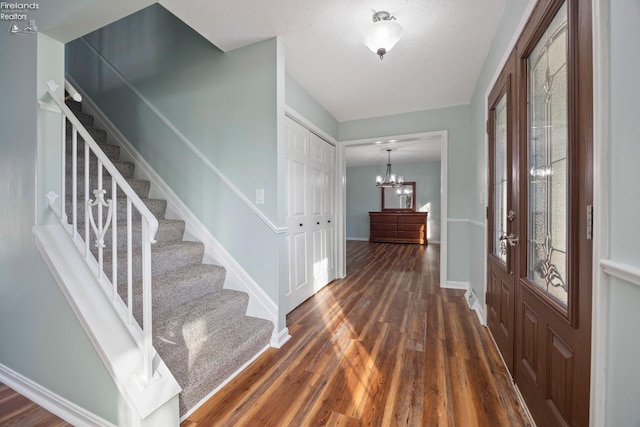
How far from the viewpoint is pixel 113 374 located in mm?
1184

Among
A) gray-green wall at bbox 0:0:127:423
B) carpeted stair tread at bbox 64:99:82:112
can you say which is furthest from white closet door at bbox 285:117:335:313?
carpeted stair tread at bbox 64:99:82:112

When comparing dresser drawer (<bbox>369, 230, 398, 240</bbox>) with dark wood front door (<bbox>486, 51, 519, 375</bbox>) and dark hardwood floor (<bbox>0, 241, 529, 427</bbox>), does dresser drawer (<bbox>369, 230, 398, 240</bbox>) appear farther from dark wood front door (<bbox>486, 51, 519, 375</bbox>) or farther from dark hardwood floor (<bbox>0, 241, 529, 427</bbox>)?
dark wood front door (<bbox>486, 51, 519, 375</bbox>)

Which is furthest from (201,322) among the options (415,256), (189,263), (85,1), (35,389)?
(415,256)

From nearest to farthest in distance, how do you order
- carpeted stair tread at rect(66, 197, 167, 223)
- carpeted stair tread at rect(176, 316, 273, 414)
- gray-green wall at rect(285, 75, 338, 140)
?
1. carpeted stair tread at rect(176, 316, 273, 414)
2. carpeted stair tread at rect(66, 197, 167, 223)
3. gray-green wall at rect(285, 75, 338, 140)

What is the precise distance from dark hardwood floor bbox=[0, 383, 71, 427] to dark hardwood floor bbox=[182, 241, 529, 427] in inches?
28.3

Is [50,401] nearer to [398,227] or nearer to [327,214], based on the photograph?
[327,214]

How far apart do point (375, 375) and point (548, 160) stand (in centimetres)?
152

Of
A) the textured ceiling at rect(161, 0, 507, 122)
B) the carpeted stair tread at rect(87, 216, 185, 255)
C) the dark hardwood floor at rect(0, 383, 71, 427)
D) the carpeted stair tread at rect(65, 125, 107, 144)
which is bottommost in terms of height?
the dark hardwood floor at rect(0, 383, 71, 427)

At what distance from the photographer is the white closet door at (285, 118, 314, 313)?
274cm

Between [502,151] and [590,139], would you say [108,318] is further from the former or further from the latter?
[502,151]

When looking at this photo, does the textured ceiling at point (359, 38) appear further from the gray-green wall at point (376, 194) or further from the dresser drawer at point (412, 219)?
the gray-green wall at point (376, 194)

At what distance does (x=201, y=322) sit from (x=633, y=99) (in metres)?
2.11

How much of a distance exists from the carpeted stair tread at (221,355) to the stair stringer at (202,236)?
0.30ft

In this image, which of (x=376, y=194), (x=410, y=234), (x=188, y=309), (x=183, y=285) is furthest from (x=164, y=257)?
(x=376, y=194)
